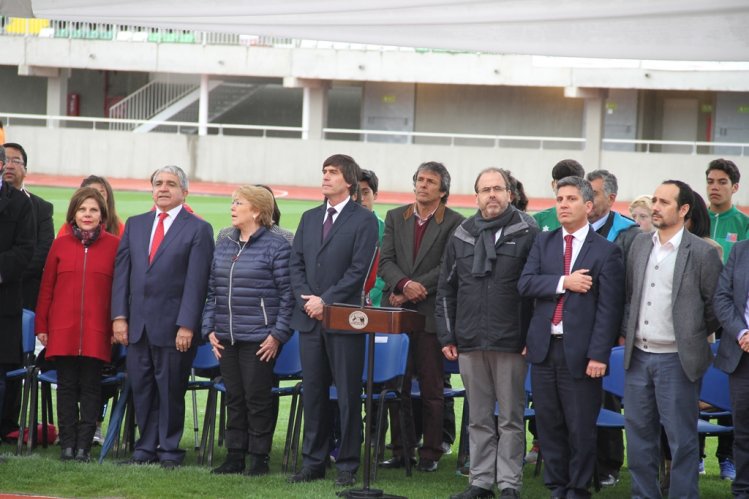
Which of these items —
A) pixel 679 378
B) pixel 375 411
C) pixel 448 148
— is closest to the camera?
pixel 679 378

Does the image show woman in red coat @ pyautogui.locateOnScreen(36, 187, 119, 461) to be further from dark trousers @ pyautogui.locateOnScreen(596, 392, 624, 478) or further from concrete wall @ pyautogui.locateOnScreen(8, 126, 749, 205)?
concrete wall @ pyautogui.locateOnScreen(8, 126, 749, 205)

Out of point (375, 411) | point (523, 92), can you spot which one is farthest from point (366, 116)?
point (375, 411)

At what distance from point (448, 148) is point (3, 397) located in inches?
1372

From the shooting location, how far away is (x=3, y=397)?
8039mm

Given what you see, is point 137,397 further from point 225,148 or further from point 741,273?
point 225,148

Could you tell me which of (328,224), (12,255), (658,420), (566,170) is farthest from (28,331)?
(658,420)

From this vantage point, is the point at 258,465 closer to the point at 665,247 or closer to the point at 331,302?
the point at 331,302

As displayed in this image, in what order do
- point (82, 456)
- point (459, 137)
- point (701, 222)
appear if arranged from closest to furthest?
point (701, 222), point (82, 456), point (459, 137)

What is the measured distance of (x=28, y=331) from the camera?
8336mm

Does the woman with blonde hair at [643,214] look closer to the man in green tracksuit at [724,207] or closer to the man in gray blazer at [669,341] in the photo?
the man in green tracksuit at [724,207]

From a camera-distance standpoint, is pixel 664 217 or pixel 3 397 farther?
pixel 3 397

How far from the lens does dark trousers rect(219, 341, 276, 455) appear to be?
775 cm

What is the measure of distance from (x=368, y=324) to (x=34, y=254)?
9.94 feet

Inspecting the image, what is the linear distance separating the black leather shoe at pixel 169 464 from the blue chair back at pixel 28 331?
4.41 feet
